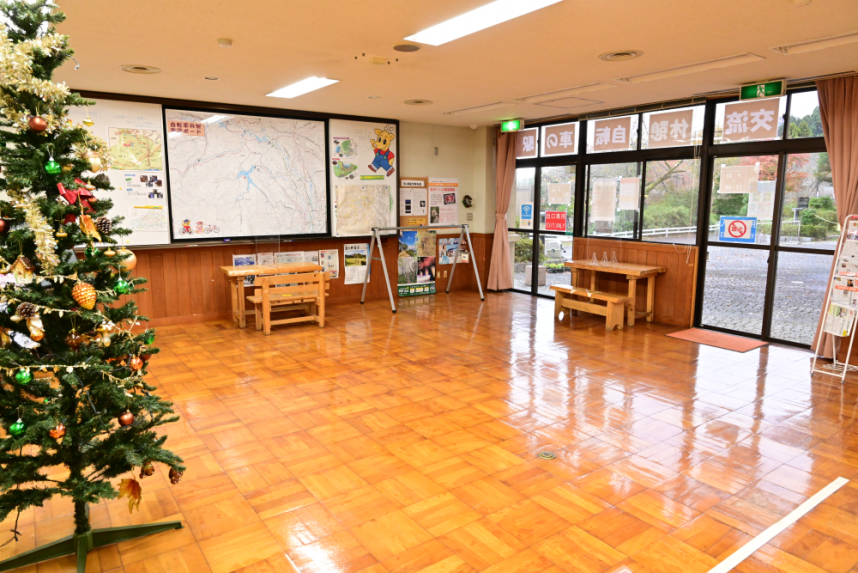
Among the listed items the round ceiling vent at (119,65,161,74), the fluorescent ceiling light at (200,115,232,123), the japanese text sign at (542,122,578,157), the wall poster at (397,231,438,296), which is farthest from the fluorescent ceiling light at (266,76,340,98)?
the japanese text sign at (542,122,578,157)

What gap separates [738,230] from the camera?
6078mm

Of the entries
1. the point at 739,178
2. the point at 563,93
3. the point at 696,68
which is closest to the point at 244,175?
the point at 563,93

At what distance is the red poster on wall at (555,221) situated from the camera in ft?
26.7

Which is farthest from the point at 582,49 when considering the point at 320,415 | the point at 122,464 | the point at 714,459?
the point at 122,464

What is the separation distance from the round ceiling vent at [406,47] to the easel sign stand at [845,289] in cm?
400

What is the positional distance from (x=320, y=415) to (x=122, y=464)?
169 cm

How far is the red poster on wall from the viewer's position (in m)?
8.14

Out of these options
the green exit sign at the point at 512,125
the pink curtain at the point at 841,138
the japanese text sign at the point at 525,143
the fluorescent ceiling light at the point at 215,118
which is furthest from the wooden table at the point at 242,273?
the pink curtain at the point at 841,138

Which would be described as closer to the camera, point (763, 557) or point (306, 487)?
point (763, 557)

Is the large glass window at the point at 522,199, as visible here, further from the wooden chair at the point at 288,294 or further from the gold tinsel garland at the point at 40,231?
the gold tinsel garland at the point at 40,231

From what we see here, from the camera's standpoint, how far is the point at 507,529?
265 cm

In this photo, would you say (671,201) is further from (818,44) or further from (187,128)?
(187,128)

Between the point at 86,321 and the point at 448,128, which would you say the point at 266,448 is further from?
the point at 448,128

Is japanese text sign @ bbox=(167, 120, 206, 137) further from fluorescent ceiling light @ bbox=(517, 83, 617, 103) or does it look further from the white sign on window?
the white sign on window
